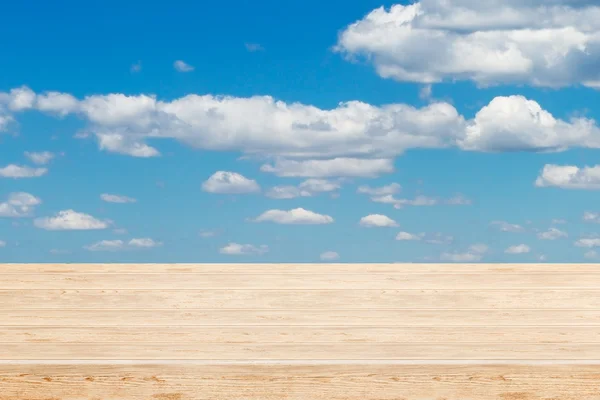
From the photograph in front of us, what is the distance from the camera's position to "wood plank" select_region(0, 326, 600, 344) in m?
3.30

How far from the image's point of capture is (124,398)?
315cm

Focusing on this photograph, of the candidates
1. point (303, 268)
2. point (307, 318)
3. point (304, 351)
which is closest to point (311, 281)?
point (303, 268)

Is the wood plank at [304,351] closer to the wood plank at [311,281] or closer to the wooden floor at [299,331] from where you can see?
the wooden floor at [299,331]

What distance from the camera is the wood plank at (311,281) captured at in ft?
11.3

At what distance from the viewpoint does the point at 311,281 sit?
3.46 meters

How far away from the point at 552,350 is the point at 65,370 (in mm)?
2165

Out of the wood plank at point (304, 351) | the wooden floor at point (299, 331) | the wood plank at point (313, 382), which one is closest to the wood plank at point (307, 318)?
the wooden floor at point (299, 331)

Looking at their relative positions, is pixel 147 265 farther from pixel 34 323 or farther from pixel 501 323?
pixel 501 323

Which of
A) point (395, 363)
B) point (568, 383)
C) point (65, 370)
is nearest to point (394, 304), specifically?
point (395, 363)

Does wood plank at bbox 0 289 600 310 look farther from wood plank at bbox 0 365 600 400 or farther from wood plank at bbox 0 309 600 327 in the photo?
wood plank at bbox 0 365 600 400

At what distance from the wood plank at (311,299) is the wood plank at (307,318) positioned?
1.2 inches

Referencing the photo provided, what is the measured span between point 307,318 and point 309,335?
90mm

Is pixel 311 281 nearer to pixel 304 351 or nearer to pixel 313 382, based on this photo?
pixel 304 351

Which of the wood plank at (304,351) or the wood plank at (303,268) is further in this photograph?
the wood plank at (303,268)
